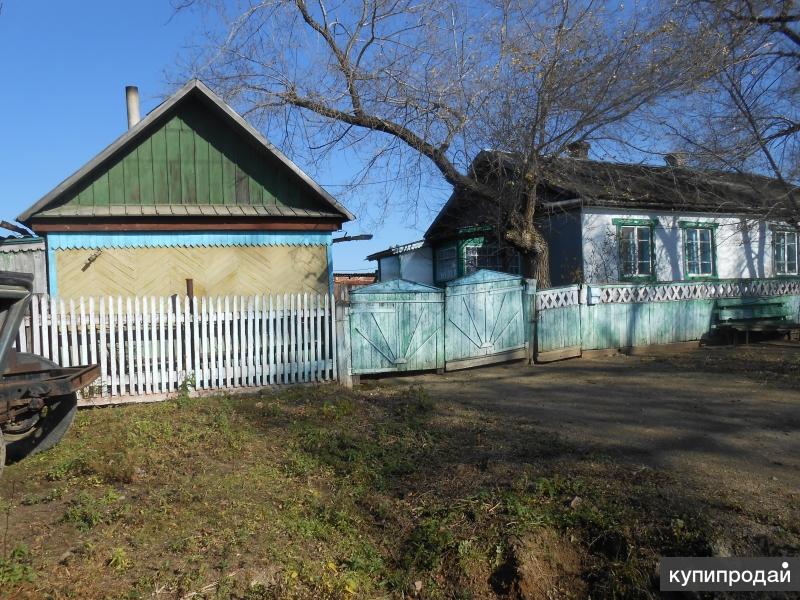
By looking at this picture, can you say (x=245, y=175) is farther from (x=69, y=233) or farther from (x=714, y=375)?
(x=714, y=375)

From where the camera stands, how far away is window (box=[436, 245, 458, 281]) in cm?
1905

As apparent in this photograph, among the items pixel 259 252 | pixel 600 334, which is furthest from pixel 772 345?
pixel 259 252

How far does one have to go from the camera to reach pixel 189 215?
10641mm

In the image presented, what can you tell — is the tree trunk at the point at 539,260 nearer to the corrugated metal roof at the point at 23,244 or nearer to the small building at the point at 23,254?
the small building at the point at 23,254

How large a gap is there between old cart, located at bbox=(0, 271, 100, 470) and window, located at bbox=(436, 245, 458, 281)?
13.6 metres

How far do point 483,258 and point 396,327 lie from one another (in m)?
8.55

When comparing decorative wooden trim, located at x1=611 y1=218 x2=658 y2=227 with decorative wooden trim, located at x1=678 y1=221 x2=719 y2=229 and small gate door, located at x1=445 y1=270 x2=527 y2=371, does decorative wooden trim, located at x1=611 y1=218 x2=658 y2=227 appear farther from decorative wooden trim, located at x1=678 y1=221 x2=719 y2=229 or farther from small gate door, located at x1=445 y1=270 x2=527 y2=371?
small gate door, located at x1=445 y1=270 x2=527 y2=371

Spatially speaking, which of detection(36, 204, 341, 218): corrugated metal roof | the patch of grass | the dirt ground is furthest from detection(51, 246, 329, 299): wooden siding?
the patch of grass

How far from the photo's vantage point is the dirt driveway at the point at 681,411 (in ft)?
17.0

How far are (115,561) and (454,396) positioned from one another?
5747 mm

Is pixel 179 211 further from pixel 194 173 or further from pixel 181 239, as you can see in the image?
pixel 194 173

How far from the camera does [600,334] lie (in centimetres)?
1315

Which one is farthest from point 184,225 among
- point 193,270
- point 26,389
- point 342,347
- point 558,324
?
point 558,324

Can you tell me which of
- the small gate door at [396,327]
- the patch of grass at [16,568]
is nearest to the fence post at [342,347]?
the small gate door at [396,327]
